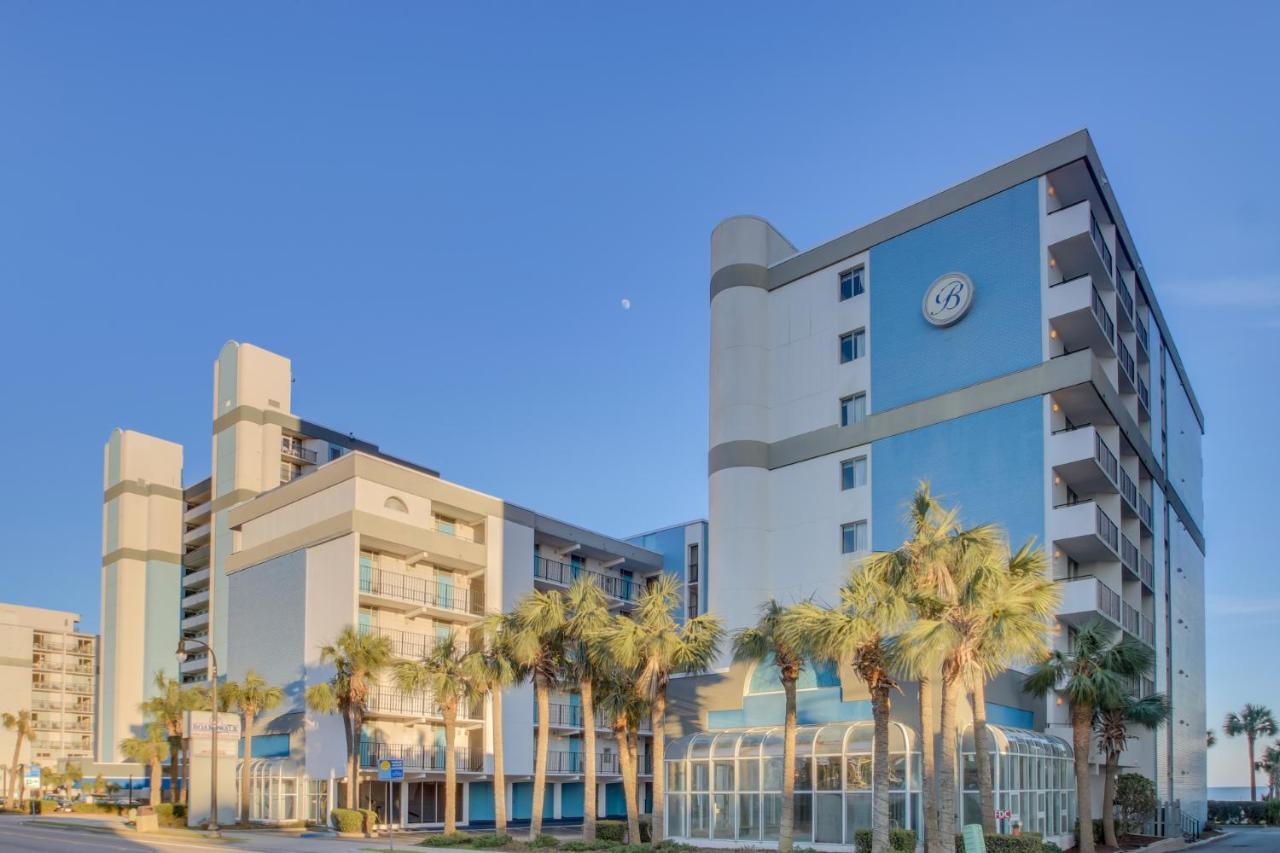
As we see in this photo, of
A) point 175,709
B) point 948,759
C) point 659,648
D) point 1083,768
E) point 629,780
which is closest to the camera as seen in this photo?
point 948,759

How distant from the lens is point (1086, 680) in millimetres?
36344

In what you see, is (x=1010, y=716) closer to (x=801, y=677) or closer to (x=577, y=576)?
(x=801, y=677)

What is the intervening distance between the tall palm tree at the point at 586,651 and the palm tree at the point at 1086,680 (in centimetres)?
1481

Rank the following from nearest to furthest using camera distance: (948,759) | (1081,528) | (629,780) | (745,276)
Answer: (948,759), (629,780), (1081,528), (745,276)

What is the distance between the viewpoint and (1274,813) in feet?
253

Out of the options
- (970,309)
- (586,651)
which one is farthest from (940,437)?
(586,651)

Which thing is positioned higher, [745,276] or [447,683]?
[745,276]

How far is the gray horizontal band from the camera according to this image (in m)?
57.2

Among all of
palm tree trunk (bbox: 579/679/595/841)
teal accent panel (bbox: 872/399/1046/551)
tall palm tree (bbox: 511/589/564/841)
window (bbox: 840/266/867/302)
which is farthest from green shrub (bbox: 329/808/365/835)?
window (bbox: 840/266/867/302)

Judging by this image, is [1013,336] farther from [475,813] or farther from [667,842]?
[475,813]

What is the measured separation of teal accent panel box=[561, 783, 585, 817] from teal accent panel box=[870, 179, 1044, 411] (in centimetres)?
3059

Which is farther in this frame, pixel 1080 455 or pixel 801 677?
pixel 1080 455

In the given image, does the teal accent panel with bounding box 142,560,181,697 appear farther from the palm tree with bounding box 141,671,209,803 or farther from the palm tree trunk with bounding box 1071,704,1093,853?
the palm tree trunk with bounding box 1071,704,1093,853

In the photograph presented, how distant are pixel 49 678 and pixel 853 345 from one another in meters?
115
